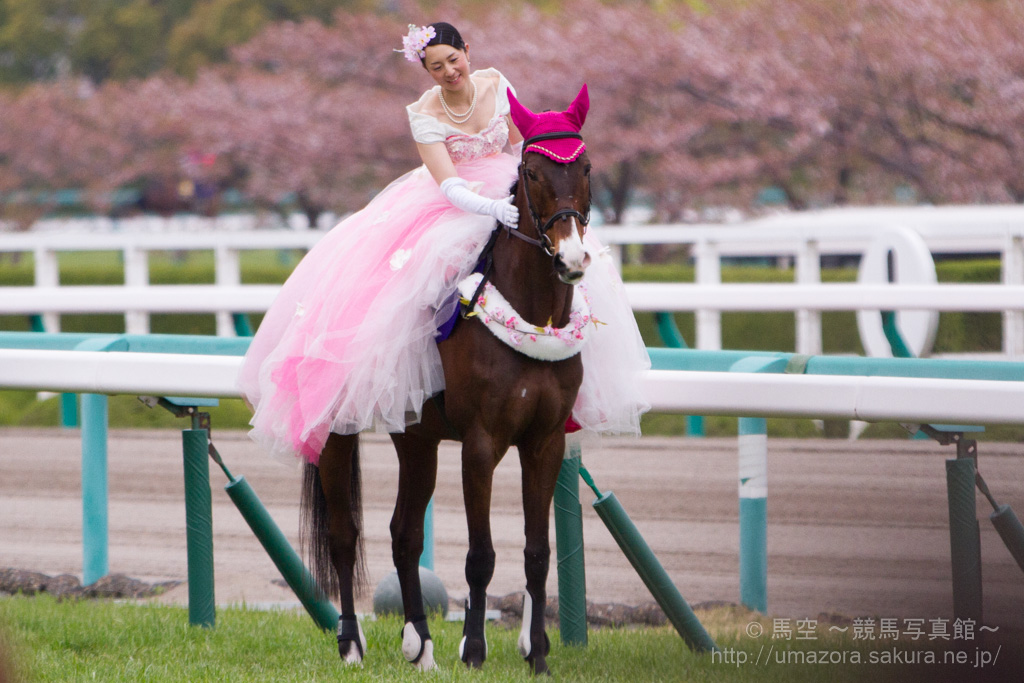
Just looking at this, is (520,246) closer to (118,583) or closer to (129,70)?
(118,583)

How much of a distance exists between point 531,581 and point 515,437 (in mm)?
428

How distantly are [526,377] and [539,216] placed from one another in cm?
42

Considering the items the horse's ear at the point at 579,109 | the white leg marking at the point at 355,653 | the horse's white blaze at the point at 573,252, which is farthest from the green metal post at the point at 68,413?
the horse's white blaze at the point at 573,252

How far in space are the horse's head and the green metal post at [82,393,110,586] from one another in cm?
208

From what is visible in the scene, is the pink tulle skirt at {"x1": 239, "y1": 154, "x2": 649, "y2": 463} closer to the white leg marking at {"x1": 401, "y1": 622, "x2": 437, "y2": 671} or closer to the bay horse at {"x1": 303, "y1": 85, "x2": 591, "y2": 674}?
the bay horse at {"x1": 303, "y1": 85, "x2": 591, "y2": 674}

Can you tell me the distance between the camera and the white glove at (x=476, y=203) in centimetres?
329

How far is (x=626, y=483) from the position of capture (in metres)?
5.62

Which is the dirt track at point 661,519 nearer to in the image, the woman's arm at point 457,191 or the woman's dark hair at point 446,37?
the woman's arm at point 457,191

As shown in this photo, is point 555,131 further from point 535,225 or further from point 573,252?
point 573,252

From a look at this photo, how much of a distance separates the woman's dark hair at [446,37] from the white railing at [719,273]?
3.89m

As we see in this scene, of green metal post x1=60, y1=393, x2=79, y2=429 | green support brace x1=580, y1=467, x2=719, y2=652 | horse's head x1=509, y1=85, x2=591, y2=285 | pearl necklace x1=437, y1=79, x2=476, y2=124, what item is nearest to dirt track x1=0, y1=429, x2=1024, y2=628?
green metal post x1=60, y1=393, x2=79, y2=429

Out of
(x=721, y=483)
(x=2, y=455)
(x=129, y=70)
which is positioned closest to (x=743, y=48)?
(x=721, y=483)

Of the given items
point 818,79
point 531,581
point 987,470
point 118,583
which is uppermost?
point 818,79

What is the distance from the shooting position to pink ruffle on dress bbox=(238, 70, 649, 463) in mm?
3379
